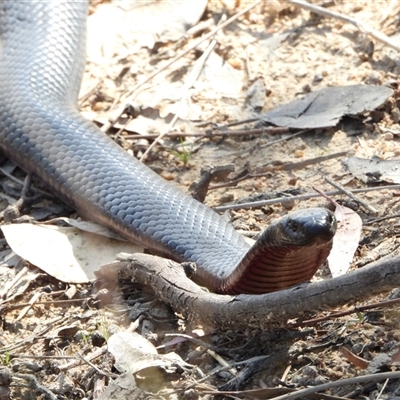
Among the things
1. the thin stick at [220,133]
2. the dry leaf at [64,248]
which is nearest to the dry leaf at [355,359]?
the dry leaf at [64,248]

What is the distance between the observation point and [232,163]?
4848 mm

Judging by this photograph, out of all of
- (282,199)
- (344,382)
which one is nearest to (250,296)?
(344,382)

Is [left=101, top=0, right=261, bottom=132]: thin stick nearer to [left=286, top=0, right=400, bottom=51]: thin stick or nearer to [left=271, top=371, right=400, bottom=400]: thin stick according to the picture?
[left=286, top=0, right=400, bottom=51]: thin stick

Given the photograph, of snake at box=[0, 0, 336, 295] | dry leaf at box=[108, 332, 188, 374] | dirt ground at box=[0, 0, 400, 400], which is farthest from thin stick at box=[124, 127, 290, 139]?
dry leaf at box=[108, 332, 188, 374]

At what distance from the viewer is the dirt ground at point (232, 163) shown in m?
3.20

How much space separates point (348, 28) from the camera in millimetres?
5746

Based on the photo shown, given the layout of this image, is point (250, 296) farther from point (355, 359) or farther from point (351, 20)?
point (351, 20)

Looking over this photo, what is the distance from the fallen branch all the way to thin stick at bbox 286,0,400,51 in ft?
7.17

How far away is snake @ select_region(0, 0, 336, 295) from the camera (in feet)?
10.6

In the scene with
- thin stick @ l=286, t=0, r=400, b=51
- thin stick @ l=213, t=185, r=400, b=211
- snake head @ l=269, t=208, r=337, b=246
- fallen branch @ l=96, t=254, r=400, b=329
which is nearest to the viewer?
fallen branch @ l=96, t=254, r=400, b=329

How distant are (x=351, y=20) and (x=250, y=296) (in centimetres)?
280

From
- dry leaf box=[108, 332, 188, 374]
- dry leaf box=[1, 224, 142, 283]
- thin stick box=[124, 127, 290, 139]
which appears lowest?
dry leaf box=[1, 224, 142, 283]

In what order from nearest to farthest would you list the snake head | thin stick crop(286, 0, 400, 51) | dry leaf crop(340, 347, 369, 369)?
the snake head < dry leaf crop(340, 347, 369, 369) < thin stick crop(286, 0, 400, 51)

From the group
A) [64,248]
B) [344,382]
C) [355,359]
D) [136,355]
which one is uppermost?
[344,382]
